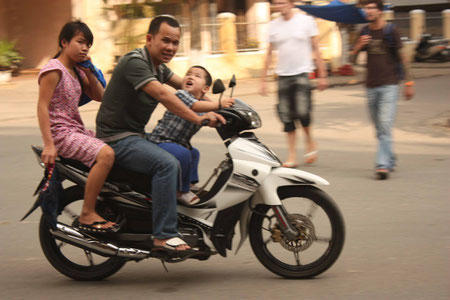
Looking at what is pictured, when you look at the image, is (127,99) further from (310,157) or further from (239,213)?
(310,157)

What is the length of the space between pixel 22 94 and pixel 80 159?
14002 mm

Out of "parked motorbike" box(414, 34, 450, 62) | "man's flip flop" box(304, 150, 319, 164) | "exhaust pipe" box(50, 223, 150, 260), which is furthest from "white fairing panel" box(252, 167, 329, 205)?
"parked motorbike" box(414, 34, 450, 62)

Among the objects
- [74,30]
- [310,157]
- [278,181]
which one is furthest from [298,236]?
[310,157]

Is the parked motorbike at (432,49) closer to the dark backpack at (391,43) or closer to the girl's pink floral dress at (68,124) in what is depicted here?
the dark backpack at (391,43)

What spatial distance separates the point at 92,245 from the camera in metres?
4.82

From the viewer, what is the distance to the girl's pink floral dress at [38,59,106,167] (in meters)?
4.73

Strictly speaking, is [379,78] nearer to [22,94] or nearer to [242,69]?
[22,94]

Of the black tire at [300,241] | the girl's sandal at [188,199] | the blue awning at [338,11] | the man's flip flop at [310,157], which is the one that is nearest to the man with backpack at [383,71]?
the man's flip flop at [310,157]

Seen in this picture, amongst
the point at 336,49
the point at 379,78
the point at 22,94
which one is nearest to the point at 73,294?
the point at 379,78

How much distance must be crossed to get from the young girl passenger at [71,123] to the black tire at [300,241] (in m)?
0.98

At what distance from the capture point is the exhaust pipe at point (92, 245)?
4.80 metres

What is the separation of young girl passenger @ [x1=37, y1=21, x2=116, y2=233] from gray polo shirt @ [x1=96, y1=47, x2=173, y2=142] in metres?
0.14

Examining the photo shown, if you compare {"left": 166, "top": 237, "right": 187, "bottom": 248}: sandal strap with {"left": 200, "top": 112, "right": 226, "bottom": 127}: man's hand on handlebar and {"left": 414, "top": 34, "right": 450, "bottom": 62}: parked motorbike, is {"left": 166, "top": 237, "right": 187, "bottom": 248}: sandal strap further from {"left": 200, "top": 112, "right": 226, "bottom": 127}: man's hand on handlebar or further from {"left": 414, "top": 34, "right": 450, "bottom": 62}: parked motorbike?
{"left": 414, "top": 34, "right": 450, "bottom": 62}: parked motorbike

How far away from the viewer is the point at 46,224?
4945 millimetres
